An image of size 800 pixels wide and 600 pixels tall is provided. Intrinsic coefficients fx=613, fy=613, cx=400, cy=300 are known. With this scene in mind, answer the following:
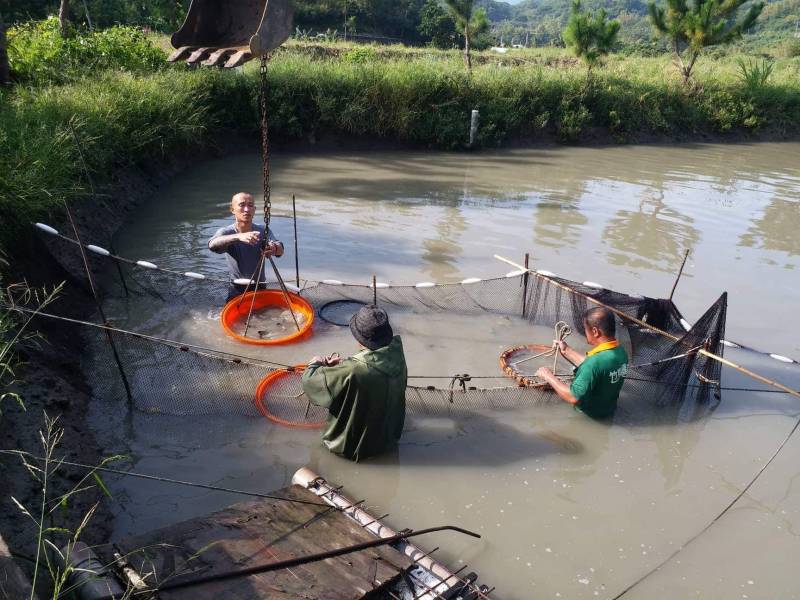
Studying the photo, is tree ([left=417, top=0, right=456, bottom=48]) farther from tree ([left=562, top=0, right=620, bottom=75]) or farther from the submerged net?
the submerged net

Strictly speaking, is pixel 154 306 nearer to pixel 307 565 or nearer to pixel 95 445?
pixel 95 445

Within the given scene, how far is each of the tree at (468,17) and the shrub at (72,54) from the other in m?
12.5

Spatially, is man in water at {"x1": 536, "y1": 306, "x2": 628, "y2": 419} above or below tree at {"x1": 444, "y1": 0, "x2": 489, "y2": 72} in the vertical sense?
below

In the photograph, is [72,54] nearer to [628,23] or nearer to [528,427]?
[528,427]

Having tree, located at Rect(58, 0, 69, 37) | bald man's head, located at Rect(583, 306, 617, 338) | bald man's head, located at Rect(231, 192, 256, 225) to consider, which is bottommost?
bald man's head, located at Rect(583, 306, 617, 338)

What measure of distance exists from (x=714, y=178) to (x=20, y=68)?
15029 mm

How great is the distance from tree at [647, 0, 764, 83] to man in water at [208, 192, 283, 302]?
1946cm

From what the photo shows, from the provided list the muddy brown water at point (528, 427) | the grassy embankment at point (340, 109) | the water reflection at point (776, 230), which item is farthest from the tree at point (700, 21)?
the muddy brown water at point (528, 427)

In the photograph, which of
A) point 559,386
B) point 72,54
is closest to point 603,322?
point 559,386

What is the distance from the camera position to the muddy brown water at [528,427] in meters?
3.81

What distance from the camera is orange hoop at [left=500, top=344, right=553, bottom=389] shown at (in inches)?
202

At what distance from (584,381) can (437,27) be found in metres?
45.1

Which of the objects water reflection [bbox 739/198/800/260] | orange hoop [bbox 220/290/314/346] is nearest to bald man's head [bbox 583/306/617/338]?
orange hoop [bbox 220/290/314/346]

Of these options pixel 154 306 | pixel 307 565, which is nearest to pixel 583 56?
pixel 154 306
